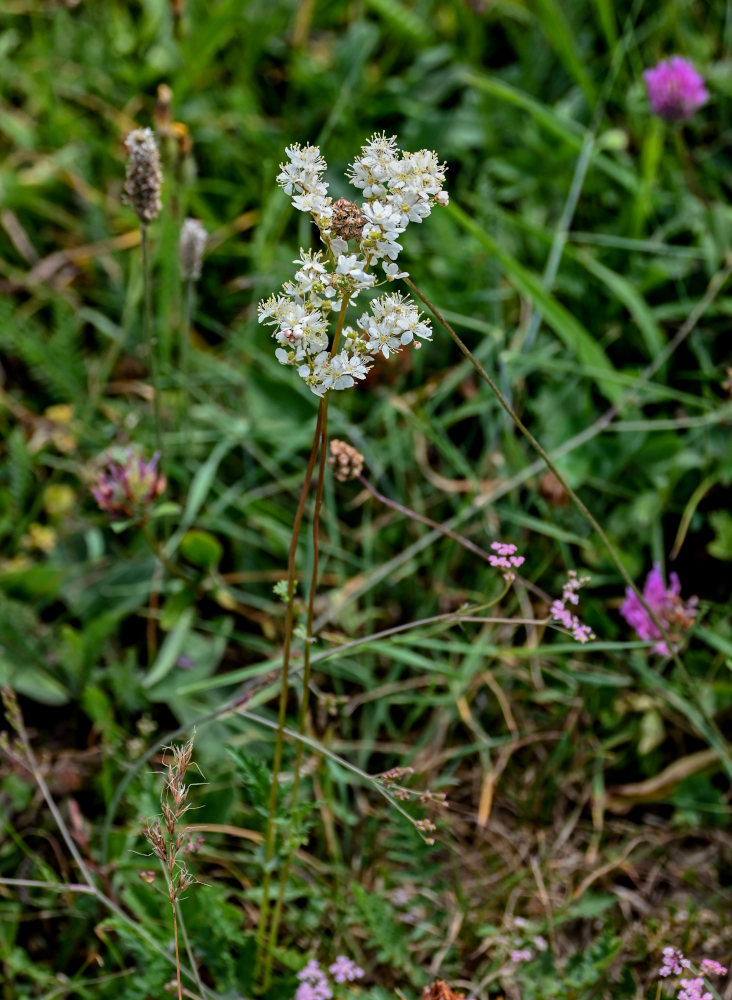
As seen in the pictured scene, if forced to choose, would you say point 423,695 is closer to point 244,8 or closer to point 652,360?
point 652,360

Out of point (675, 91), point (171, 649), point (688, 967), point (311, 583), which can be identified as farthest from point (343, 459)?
point (675, 91)

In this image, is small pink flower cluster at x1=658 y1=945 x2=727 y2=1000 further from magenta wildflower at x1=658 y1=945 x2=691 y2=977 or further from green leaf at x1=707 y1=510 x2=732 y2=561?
green leaf at x1=707 y1=510 x2=732 y2=561

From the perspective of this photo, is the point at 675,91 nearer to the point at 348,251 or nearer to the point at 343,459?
the point at 343,459

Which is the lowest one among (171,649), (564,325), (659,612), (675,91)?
(171,649)

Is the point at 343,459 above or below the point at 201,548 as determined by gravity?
above

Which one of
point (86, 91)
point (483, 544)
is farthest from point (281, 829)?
point (86, 91)

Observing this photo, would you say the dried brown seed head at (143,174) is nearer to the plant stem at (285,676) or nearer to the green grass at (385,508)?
the green grass at (385,508)
